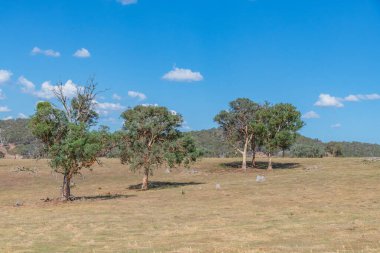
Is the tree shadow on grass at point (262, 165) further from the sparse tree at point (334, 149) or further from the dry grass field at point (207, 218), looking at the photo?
the sparse tree at point (334, 149)

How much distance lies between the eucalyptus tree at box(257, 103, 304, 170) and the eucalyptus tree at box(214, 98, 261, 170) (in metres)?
1.88

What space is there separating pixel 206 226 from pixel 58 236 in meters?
9.60

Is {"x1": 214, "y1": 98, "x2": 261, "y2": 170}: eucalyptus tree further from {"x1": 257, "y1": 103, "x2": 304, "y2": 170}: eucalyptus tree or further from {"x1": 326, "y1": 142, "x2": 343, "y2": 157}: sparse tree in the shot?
{"x1": 326, "y1": 142, "x2": 343, "y2": 157}: sparse tree

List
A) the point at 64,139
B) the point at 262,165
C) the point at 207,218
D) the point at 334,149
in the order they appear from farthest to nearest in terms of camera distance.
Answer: the point at 334,149 → the point at 262,165 → the point at 64,139 → the point at 207,218

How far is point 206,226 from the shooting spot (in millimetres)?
31047

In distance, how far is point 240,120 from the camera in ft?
322

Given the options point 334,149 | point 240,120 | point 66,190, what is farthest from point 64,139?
point 334,149

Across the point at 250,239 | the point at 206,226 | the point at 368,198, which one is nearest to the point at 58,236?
the point at 206,226

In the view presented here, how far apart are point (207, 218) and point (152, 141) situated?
1326 inches

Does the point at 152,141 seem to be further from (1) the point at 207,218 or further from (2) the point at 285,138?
(2) the point at 285,138

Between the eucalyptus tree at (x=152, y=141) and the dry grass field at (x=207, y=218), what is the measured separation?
17.6 ft

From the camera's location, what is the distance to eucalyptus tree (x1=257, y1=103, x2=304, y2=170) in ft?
312

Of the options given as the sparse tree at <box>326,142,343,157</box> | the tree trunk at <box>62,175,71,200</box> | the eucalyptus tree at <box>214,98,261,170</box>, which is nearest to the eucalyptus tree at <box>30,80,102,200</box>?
the tree trunk at <box>62,175,71,200</box>

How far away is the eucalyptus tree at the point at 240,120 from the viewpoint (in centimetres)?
9719
